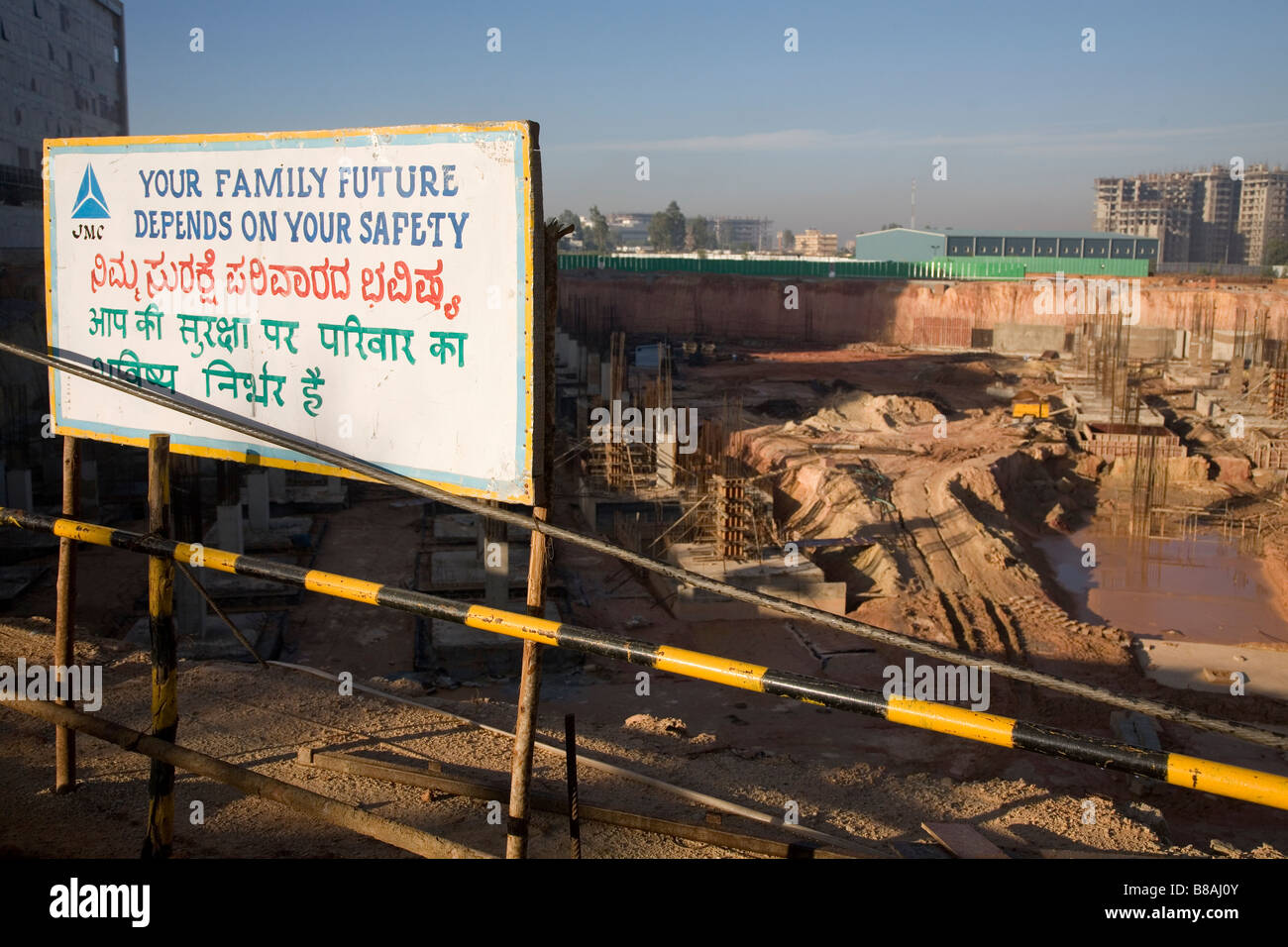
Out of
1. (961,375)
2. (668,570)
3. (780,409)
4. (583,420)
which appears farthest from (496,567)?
(961,375)

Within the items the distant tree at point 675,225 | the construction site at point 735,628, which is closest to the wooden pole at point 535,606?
the construction site at point 735,628

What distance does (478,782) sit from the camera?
4.28 m

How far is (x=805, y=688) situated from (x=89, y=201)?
319cm

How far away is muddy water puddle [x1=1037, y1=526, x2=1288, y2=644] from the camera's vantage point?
1430cm

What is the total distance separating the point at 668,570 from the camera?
9.04ft

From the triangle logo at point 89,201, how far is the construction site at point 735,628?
3.74 feet

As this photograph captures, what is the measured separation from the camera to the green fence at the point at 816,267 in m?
50.6

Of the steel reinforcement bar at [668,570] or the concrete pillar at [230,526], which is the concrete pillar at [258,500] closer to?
the concrete pillar at [230,526]

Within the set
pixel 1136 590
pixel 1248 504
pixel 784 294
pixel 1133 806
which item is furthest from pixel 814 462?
pixel 784 294

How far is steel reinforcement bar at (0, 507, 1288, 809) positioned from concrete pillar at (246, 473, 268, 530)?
37.0 ft

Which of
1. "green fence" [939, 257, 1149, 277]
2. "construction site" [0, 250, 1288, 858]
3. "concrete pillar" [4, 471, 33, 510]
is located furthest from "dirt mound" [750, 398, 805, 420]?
"green fence" [939, 257, 1149, 277]

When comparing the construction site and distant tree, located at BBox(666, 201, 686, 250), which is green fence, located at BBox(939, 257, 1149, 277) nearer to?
the construction site

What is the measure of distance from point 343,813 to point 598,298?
45646 millimetres
